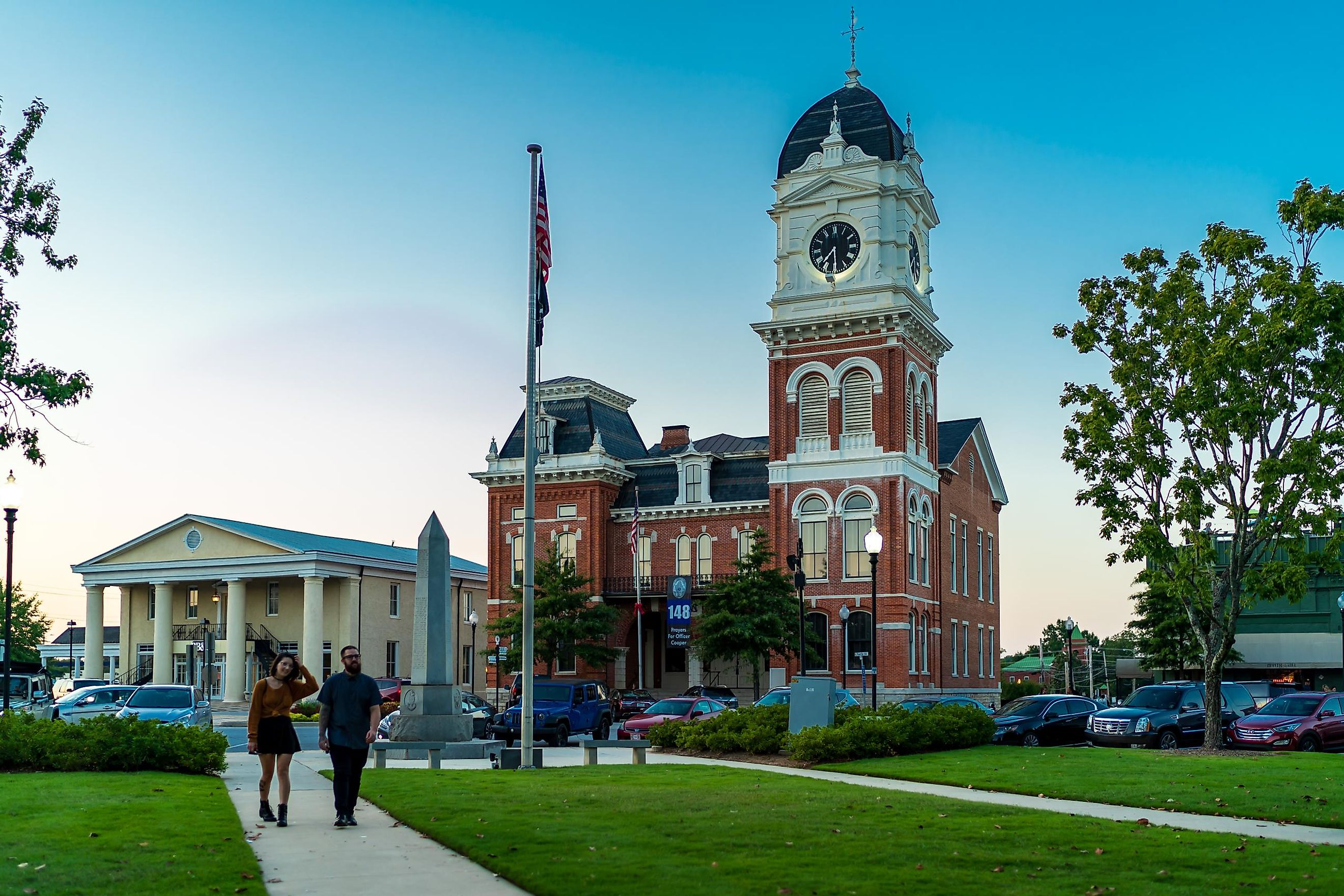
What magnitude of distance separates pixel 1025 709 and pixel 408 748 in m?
15.8

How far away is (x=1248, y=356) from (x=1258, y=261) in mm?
2502

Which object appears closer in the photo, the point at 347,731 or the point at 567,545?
the point at 347,731

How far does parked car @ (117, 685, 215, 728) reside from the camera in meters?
29.4

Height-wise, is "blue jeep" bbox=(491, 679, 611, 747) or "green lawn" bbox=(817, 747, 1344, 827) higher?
"green lawn" bbox=(817, 747, 1344, 827)

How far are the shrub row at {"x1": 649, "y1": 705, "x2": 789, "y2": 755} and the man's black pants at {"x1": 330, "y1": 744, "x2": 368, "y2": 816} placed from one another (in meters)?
13.1

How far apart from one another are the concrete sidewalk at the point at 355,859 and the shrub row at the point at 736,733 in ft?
37.6

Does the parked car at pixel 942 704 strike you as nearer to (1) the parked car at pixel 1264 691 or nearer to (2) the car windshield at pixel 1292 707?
(2) the car windshield at pixel 1292 707

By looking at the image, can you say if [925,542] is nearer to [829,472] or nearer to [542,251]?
[829,472]

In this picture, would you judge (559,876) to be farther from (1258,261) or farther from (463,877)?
(1258,261)

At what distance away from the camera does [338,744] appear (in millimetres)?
13695

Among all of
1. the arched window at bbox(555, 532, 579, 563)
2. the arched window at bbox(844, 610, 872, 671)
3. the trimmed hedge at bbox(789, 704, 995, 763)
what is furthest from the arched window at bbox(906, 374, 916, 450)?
the trimmed hedge at bbox(789, 704, 995, 763)

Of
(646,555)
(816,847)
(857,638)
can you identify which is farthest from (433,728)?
(646,555)

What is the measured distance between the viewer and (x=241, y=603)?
2763 inches

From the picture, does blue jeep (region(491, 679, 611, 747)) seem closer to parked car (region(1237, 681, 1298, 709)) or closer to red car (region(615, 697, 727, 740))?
red car (region(615, 697, 727, 740))
